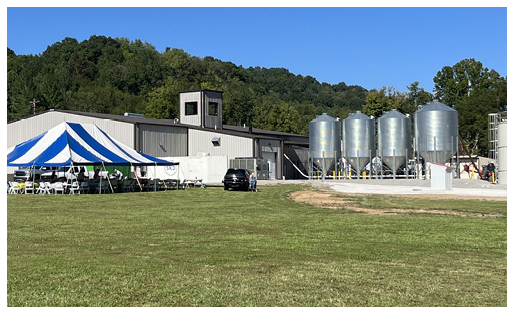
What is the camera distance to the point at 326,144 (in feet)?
195

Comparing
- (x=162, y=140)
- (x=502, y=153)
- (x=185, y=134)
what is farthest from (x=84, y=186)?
(x=502, y=153)

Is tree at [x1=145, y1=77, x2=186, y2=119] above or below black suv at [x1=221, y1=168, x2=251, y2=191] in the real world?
above

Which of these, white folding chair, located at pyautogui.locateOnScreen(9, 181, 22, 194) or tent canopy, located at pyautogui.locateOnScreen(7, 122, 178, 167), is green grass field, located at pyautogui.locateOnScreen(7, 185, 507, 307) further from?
white folding chair, located at pyautogui.locateOnScreen(9, 181, 22, 194)

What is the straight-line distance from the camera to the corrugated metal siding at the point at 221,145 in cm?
5578

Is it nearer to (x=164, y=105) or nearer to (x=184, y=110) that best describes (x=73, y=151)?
(x=184, y=110)

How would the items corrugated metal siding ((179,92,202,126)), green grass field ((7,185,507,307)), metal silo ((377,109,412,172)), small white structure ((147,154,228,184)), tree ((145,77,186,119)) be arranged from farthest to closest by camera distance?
tree ((145,77,186,119)) < corrugated metal siding ((179,92,202,126)) < metal silo ((377,109,412,172)) < small white structure ((147,154,228,184)) < green grass field ((7,185,507,307))

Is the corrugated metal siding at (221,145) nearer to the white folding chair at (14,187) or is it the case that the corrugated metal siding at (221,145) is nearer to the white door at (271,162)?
the white door at (271,162)

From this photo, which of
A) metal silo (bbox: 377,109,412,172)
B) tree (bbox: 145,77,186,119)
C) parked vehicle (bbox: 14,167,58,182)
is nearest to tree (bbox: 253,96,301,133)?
tree (bbox: 145,77,186,119)

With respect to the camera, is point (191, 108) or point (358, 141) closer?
point (358, 141)

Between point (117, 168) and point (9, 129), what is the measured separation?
12279 millimetres

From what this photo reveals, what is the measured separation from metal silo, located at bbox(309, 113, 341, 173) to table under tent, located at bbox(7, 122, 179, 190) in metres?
22.9

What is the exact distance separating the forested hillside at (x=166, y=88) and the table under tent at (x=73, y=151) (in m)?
54.4

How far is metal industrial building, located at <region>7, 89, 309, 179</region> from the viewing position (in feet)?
177

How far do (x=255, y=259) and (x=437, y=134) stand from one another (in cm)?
Answer: 4603
